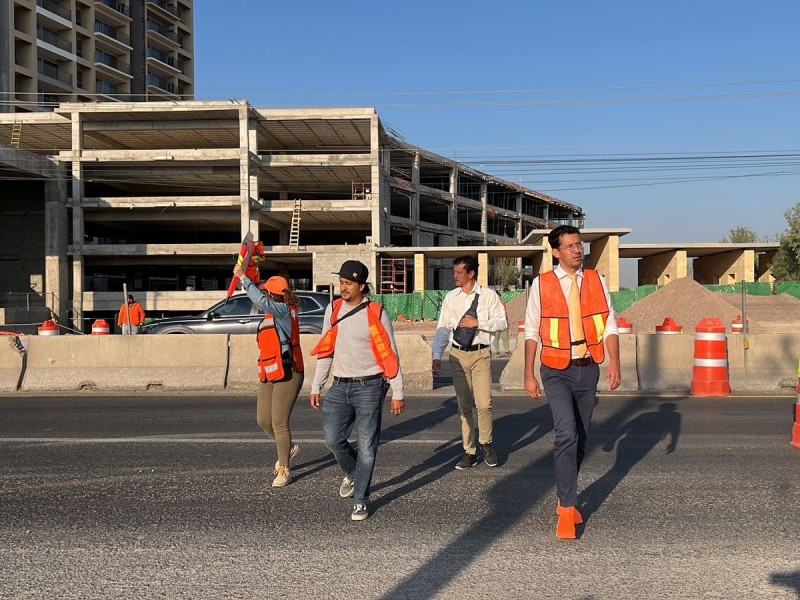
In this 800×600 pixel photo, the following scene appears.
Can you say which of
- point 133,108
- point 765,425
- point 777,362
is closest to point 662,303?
point 777,362

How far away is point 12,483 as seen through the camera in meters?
6.22

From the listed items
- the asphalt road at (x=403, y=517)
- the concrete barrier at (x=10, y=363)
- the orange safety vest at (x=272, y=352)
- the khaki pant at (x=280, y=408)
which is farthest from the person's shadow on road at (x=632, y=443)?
the concrete barrier at (x=10, y=363)

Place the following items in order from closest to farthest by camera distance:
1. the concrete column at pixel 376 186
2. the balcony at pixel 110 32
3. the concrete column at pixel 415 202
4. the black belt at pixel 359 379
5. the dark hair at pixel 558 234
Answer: the dark hair at pixel 558 234 < the black belt at pixel 359 379 < the concrete column at pixel 376 186 < the concrete column at pixel 415 202 < the balcony at pixel 110 32

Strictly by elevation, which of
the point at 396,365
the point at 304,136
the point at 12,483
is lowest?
the point at 12,483

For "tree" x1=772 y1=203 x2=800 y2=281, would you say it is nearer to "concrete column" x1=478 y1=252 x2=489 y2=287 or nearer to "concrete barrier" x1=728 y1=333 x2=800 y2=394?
"concrete column" x1=478 y1=252 x2=489 y2=287

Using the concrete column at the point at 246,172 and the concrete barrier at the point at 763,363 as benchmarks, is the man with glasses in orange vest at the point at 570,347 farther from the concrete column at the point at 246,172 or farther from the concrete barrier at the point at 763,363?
the concrete column at the point at 246,172

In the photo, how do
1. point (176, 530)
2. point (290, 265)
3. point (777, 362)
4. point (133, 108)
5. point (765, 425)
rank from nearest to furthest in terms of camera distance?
point (176, 530) → point (765, 425) → point (777, 362) → point (133, 108) → point (290, 265)

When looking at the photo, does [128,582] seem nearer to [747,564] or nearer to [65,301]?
[747,564]

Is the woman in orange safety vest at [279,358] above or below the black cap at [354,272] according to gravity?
below

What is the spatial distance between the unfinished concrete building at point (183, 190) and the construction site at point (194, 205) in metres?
0.09

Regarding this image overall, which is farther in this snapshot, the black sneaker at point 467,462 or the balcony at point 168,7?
the balcony at point 168,7

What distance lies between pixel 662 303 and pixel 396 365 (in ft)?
92.5

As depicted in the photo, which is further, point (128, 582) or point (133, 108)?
point (133, 108)

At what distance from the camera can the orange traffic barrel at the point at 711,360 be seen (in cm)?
1133
